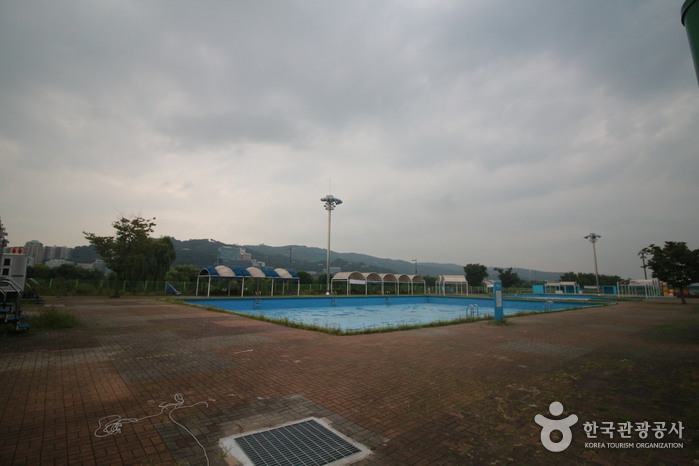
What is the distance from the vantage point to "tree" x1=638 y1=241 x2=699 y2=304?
19547 mm

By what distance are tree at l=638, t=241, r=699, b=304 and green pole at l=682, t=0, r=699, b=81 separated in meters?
25.4

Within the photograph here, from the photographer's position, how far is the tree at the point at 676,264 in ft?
64.1

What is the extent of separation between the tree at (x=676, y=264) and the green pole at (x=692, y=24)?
25.4m

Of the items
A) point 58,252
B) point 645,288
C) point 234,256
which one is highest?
point 234,256

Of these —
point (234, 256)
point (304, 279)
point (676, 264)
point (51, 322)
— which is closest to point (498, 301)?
point (51, 322)

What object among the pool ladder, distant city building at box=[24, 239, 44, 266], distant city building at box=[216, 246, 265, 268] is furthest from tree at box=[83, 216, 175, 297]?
distant city building at box=[216, 246, 265, 268]

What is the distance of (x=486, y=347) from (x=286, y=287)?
2570cm

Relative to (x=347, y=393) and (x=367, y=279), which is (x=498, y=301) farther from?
(x=367, y=279)

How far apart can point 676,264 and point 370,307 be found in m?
22.2

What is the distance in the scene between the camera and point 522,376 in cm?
535

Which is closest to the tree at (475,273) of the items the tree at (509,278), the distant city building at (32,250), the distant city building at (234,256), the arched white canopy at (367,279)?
the tree at (509,278)
